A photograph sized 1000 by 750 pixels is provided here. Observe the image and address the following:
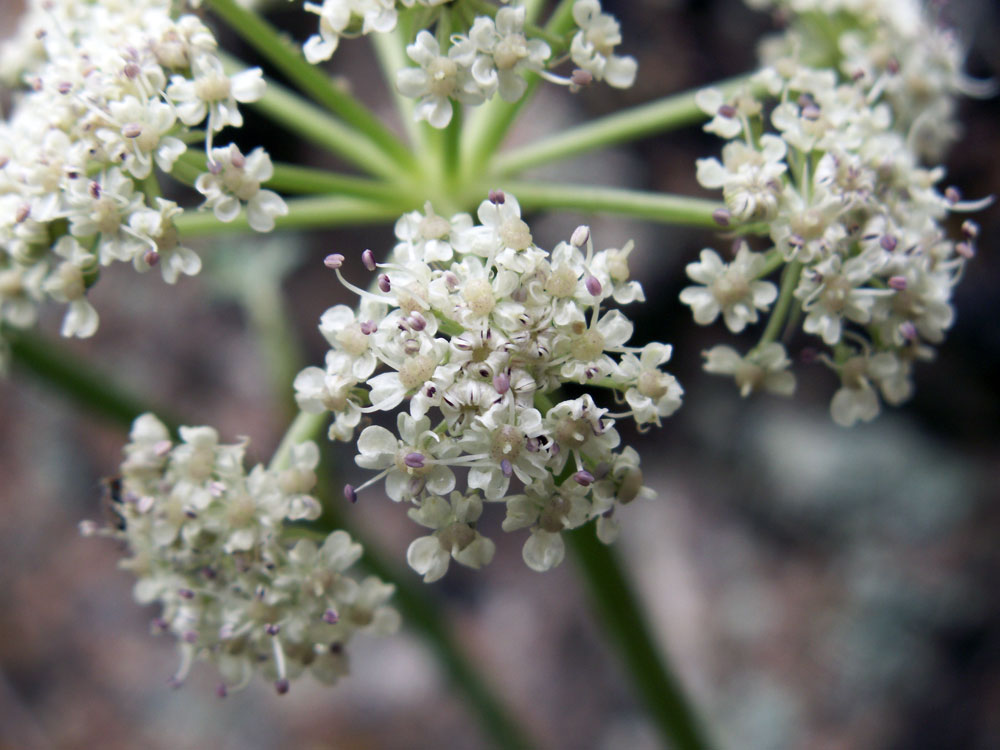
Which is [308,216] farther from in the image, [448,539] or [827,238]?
[827,238]

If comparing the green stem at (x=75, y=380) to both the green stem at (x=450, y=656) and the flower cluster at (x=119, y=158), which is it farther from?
the flower cluster at (x=119, y=158)

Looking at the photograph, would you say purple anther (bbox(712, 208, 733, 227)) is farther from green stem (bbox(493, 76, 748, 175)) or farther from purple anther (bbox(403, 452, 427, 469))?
purple anther (bbox(403, 452, 427, 469))

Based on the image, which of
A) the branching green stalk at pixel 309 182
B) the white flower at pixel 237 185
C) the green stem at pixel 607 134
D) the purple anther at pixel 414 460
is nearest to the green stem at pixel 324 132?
the branching green stalk at pixel 309 182

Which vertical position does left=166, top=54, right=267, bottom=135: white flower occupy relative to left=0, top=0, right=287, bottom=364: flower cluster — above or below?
above

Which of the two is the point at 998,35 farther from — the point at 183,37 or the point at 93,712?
the point at 93,712

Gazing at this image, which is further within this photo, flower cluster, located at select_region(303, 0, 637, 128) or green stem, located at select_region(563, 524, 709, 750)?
green stem, located at select_region(563, 524, 709, 750)

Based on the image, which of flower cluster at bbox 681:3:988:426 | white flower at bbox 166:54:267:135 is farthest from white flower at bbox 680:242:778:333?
white flower at bbox 166:54:267:135

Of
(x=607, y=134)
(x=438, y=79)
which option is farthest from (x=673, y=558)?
(x=438, y=79)
